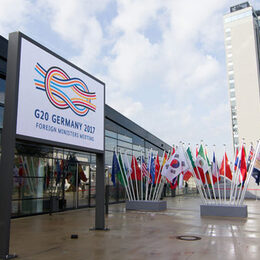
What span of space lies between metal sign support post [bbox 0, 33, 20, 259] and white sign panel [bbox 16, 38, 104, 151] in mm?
192

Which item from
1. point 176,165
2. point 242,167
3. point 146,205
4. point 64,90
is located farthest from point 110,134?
point 64,90

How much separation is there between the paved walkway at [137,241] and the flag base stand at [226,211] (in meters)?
1.48

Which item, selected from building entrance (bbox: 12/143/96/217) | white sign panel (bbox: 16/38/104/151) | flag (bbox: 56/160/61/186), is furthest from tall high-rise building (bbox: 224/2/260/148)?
white sign panel (bbox: 16/38/104/151)

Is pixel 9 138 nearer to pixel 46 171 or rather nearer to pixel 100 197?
pixel 100 197

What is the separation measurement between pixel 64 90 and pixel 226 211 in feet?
35.0

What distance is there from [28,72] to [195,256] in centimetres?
663

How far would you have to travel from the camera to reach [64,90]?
10242mm

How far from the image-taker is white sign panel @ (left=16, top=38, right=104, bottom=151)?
8.61 m

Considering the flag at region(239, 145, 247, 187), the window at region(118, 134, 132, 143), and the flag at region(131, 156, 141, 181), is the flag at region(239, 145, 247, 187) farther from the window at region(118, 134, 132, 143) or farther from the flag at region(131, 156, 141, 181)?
the window at region(118, 134, 132, 143)

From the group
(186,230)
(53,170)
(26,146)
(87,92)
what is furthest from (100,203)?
(53,170)

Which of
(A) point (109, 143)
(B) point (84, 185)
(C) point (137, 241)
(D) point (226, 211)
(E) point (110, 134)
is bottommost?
(C) point (137, 241)

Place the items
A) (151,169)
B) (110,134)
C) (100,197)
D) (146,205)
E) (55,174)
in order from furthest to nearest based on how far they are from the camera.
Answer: (110,134) < (151,169) < (146,205) < (55,174) < (100,197)

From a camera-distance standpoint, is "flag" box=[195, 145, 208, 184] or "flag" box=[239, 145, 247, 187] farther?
"flag" box=[195, 145, 208, 184]

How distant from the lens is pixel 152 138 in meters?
37.1
